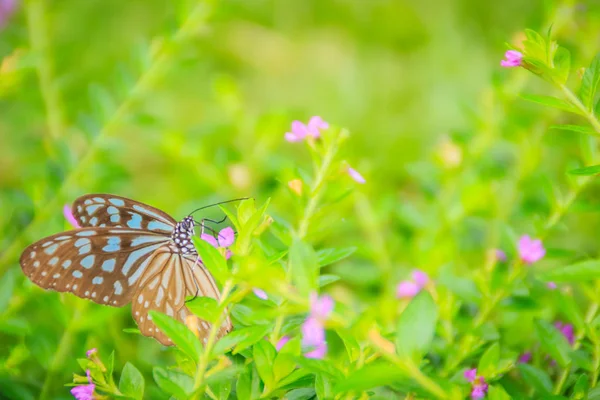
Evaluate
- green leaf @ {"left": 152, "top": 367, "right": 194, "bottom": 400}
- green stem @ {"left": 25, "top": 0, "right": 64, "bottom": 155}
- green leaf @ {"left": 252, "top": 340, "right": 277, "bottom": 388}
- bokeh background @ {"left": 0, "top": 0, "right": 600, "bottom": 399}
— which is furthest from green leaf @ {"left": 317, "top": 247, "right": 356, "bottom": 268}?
green stem @ {"left": 25, "top": 0, "right": 64, "bottom": 155}

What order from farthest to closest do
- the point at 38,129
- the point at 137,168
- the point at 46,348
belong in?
the point at 137,168, the point at 38,129, the point at 46,348

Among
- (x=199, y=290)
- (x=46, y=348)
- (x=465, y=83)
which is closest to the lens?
(x=199, y=290)

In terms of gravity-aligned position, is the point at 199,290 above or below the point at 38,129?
below

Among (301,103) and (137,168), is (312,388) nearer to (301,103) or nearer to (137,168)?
(137,168)

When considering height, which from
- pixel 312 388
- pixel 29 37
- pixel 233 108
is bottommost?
pixel 312 388

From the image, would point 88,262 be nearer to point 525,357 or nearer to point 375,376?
point 375,376

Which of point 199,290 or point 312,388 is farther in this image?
point 199,290

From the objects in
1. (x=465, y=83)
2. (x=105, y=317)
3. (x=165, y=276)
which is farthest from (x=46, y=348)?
(x=465, y=83)

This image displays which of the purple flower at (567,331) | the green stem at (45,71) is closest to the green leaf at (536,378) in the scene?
the purple flower at (567,331)
